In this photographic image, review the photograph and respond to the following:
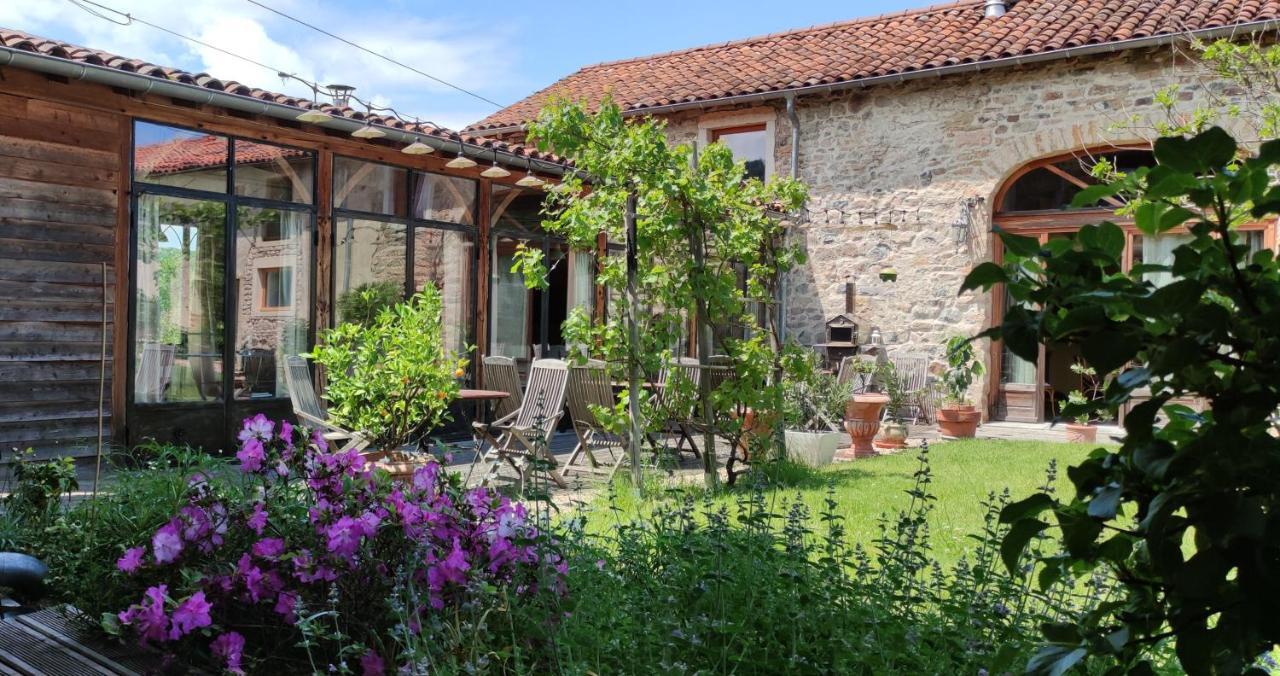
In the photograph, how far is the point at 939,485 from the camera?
275 inches

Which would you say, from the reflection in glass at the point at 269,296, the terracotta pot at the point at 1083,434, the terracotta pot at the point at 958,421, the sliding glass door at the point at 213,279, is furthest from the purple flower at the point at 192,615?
the terracotta pot at the point at 1083,434

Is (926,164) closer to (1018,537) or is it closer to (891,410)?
(891,410)

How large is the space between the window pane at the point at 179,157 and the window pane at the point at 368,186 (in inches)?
44.6

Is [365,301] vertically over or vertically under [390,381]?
over

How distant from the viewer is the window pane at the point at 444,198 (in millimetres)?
10047

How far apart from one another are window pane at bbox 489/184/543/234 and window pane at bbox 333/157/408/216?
1168 mm

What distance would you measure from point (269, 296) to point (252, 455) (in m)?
6.51

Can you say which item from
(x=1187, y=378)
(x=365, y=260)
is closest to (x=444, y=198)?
(x=365, y=260)

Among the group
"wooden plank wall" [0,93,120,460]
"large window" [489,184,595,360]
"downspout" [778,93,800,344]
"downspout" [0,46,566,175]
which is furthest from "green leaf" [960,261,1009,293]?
"downspout" [778,93,800,344]

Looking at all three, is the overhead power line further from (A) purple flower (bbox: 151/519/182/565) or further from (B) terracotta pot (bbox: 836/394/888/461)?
(A) purple flower (bbox: 151/519/182/565)

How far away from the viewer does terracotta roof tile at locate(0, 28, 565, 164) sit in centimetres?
675

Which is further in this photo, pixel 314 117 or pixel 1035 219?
pixel 1035 219

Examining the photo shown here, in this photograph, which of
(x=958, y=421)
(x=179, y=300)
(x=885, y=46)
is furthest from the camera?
(x=885, y=46)

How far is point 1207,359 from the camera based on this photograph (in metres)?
0.84
